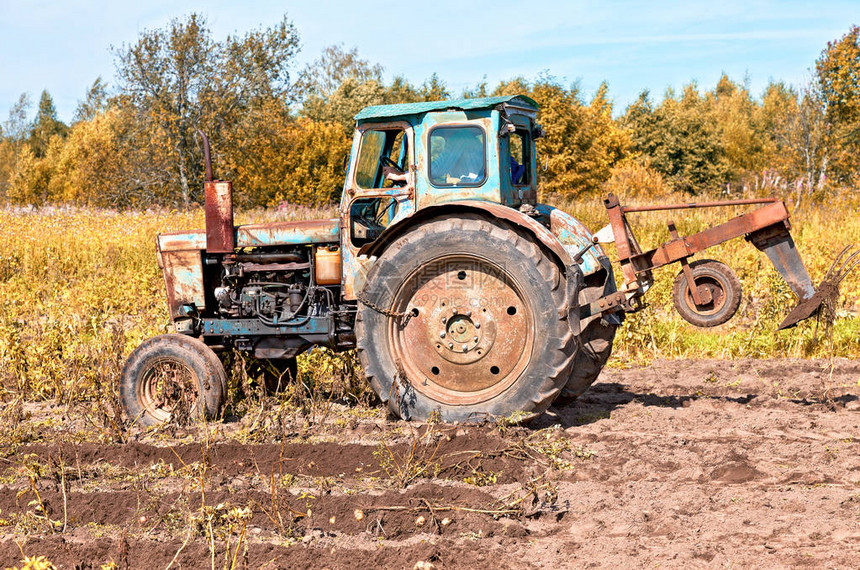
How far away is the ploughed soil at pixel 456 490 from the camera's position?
3.85 m

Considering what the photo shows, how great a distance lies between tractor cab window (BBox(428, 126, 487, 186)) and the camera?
579 cm

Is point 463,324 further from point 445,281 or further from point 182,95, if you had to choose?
point 182,95

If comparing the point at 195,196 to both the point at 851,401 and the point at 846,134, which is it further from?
the point at 851,401

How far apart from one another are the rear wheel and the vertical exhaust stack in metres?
0.75

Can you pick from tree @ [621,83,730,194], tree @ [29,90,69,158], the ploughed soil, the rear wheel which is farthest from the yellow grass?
tree @ [29,90,69,158]

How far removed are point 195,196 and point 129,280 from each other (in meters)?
13.6

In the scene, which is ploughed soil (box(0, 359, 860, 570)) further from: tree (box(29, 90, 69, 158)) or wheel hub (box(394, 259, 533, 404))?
tree (box(29, 90, 69, 158))

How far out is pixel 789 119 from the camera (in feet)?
93.4

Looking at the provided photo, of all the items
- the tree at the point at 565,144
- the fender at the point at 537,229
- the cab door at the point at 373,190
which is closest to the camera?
the fender at the point at 537,229

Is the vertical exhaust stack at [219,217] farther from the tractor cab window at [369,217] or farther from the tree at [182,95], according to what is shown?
the tree at [182,95]

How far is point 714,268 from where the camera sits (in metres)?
5.84

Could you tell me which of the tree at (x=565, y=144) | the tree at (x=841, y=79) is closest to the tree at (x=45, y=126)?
the tree at (x=565, y=144)

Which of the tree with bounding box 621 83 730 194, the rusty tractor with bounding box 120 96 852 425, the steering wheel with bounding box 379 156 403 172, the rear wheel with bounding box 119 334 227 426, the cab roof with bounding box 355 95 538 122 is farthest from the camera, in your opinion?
the tree with bounding box 621 83 730 194

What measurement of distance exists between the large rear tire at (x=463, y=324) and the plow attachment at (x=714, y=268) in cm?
46
